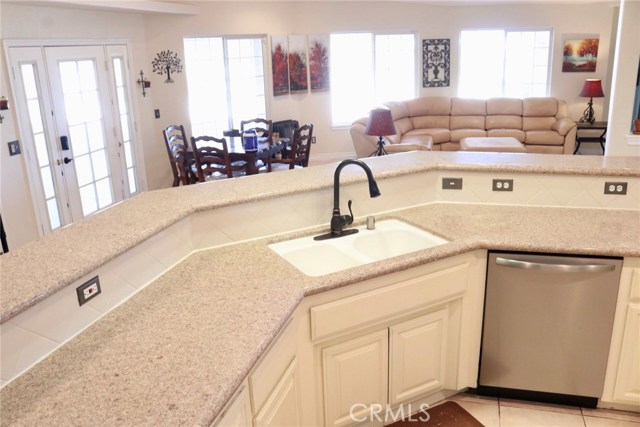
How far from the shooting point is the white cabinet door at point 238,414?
1519 millimetres

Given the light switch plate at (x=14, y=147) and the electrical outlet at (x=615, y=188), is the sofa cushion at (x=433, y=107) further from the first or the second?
the electrical outlet at (x=615, y=188)

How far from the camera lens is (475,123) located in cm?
908

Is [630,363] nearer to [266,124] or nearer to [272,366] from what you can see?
[272,366]

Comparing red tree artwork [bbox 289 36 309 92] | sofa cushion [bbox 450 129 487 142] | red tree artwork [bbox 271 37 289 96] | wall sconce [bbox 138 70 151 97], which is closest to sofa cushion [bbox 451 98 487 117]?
sofa cushion [bbox 450 129 487 142]

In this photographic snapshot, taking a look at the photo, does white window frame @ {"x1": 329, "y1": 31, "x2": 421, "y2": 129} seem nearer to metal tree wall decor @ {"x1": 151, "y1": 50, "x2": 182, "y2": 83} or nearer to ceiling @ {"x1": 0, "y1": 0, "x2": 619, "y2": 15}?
ceiling @ {"x1": 0, "y1": 0, "x2": 619, "y2": 15}

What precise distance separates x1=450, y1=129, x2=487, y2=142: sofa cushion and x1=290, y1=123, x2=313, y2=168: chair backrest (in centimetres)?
353

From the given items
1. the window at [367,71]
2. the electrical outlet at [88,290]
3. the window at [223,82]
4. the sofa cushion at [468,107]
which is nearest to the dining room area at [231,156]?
the window at [223,82]

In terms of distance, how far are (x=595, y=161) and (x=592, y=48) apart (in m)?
7.33

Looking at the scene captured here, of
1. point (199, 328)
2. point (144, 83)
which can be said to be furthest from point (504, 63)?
point (199, 328)

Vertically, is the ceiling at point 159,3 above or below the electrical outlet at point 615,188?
above

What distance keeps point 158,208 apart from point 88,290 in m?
0.65

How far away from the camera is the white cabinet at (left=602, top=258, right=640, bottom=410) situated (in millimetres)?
2418

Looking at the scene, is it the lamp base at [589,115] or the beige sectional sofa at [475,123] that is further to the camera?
the lamp base at [589,115]

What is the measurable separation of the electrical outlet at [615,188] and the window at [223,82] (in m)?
5.93
